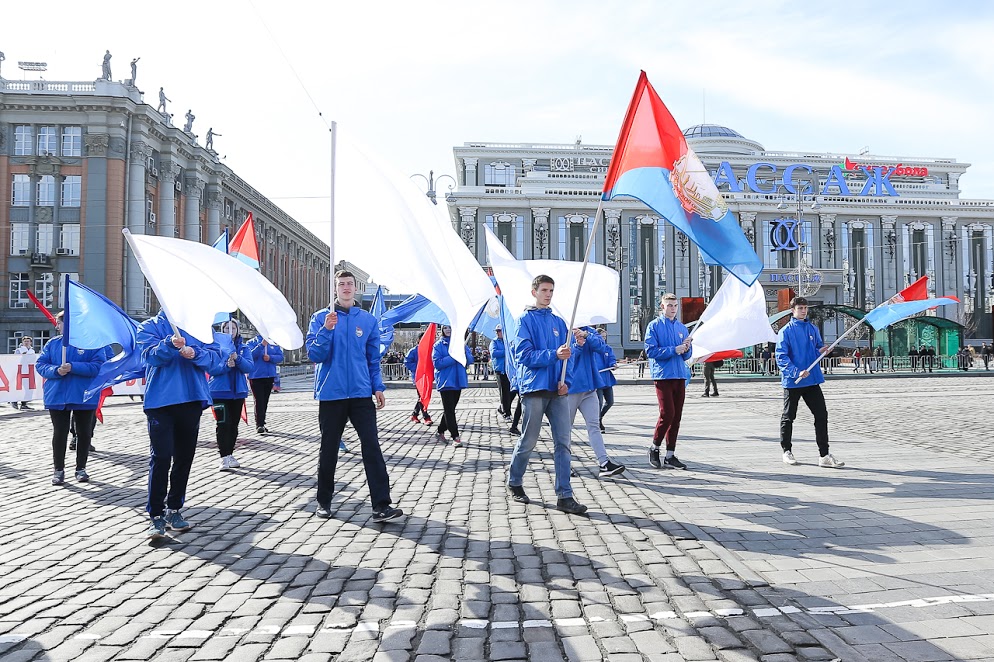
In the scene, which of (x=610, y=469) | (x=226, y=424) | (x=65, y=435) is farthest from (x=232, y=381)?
(x=610, y=469)

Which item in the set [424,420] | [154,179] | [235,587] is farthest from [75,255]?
[235,587]

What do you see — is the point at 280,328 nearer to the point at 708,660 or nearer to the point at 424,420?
the point at 708,660

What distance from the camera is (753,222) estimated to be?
2758 inches

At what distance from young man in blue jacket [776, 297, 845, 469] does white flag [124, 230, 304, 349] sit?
5.29 metres

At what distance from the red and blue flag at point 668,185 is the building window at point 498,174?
2726 inches

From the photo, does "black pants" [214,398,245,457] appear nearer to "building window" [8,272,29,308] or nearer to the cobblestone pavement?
the cobblestone pavement

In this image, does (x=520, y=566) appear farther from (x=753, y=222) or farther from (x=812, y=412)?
(x=753, y=222)

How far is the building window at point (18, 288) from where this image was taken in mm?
45812

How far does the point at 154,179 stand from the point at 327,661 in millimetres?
53134

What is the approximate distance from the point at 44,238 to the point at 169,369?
47.6 metres

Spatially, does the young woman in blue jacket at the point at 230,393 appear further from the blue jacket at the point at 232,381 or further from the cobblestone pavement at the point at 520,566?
the cobblestone pavement at the point at 520,566

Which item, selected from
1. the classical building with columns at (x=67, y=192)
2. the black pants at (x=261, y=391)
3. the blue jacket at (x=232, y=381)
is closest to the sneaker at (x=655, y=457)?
the blue jacket at (x=232, y=381)

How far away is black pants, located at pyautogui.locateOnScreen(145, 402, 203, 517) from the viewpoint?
566 cm

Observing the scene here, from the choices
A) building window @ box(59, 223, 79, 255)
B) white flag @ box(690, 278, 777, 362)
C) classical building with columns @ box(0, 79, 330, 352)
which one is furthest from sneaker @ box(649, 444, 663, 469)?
building window @ box(59, 223, 79, 255)
